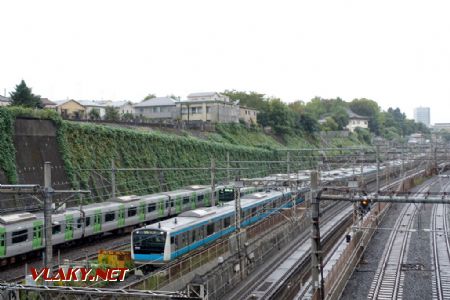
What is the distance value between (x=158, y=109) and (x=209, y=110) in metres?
8.15

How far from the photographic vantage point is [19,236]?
61.1 feet

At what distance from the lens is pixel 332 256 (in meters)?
23.7

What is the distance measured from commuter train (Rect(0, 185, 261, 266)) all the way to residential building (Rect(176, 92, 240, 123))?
89.7ft

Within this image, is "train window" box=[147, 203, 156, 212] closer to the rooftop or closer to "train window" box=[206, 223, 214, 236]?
"train window" box=[206, 223, 214, 236]

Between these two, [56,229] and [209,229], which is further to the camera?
[209,229]

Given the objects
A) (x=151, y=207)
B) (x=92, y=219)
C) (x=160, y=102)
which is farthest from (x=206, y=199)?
(x=160, y=102)

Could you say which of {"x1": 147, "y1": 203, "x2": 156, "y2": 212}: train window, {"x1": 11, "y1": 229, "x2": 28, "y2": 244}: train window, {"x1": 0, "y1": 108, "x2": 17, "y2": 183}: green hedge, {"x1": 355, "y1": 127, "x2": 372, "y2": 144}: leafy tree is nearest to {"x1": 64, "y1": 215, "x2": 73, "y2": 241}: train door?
{"x1": 11, "y1": 229, "x2": 28, "y2": 244}: train window

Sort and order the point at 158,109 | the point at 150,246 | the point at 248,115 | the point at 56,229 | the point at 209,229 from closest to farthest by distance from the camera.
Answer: the point at 150,246 < the point at 56,229 < the point at 209,229 < the point at 158,109 < the point at 248,115

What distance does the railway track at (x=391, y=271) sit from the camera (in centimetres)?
1766

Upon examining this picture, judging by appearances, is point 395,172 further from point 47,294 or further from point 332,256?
point 47,294

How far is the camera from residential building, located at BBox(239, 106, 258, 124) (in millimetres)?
66375

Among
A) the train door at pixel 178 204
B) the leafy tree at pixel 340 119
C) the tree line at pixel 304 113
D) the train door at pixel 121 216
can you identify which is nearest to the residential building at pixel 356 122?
the tree line at pixel 304 113

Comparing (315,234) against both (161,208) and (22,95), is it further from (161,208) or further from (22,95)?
(22,95)

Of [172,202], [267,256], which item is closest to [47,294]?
[267,256]
